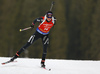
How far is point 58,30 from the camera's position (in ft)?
89.1

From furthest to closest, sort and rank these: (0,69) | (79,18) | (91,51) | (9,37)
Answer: (79,18)
(9,37)
(91,51)
(0,69)

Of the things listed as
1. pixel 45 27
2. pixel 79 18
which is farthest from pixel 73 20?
pixel 45 27

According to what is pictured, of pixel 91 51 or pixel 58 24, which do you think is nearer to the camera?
pixel 91 51

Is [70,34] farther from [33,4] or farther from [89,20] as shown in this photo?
[33,4]

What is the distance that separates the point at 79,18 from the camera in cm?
3136

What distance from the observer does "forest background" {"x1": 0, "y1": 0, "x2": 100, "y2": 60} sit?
25750 millimetres

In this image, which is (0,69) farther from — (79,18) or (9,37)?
(79,18)

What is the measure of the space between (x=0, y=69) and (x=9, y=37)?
21.4 meters

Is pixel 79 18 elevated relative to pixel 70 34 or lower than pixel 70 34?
elevated

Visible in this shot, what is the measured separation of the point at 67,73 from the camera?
Answer: 22.0ft

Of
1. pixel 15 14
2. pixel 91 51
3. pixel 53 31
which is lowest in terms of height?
pixel 91 51

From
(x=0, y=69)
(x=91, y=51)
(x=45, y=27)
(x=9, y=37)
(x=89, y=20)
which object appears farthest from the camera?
(x=89, y=20)

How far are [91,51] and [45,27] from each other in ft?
64.5

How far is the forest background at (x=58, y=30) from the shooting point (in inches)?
1014
